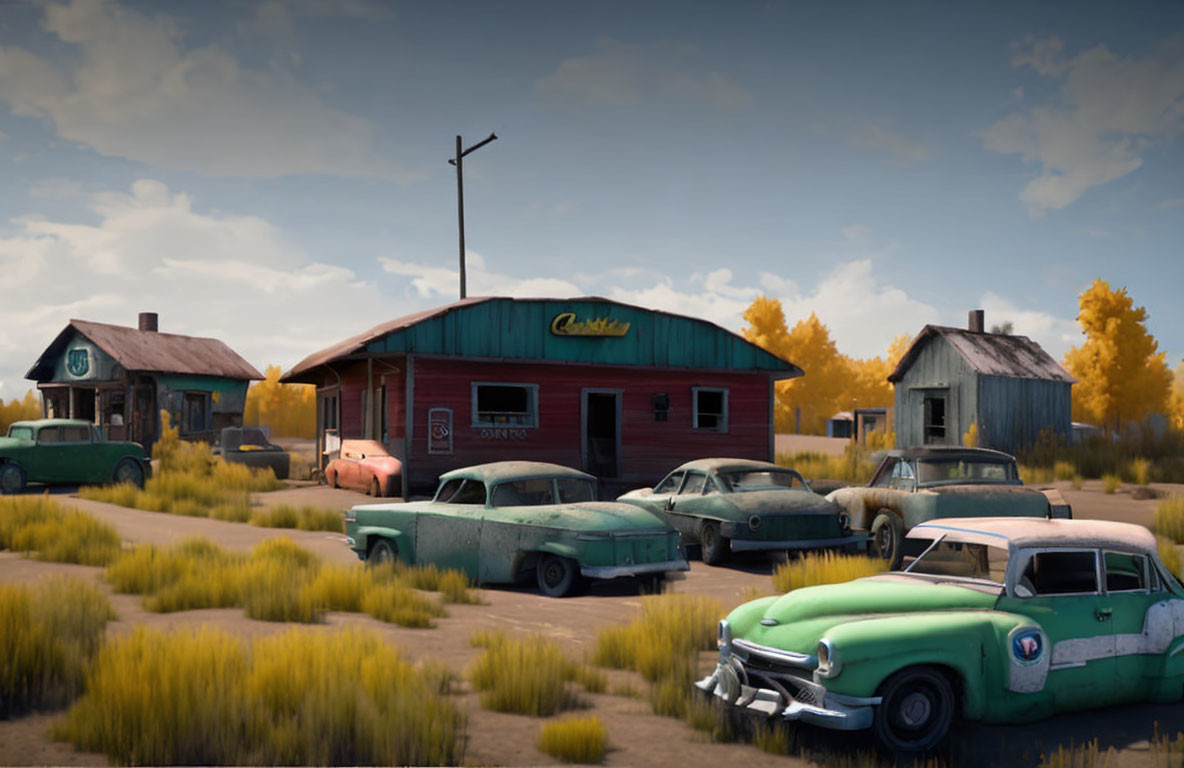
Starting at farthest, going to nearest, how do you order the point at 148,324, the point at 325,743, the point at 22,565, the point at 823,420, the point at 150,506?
the point at 823,420 → the point at 148,324 → the point at 150,506 → the point at 22,565 → the point at 325,743

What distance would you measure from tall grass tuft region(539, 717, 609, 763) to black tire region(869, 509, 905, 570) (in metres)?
7.61

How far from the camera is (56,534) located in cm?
1291

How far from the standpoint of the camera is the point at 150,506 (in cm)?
1945

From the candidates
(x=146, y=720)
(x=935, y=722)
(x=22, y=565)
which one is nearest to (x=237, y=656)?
(x=146, y=720)

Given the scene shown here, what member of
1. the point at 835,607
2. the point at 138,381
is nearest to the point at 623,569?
the point at 835,607

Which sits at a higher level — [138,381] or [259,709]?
[138,381]

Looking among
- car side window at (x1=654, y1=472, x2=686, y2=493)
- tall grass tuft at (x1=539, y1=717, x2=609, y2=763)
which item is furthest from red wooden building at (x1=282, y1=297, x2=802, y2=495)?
tall grass tuft at (x1=539, y1=717, x2=609, y2=763)

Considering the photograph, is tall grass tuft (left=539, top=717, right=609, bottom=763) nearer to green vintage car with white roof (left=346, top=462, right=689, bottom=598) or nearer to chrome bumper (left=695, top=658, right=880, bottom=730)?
chrome bumper (left=695, top=658, right=880, bottom=730)

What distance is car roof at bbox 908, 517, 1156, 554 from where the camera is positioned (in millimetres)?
6223

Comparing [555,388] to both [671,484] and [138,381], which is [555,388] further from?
[138,381]

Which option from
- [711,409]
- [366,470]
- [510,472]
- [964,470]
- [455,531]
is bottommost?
[366,470]

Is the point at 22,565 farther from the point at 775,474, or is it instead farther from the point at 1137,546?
the point at 1137,546

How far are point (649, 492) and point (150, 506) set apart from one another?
10855 millimetres

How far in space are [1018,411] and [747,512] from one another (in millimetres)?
24279
